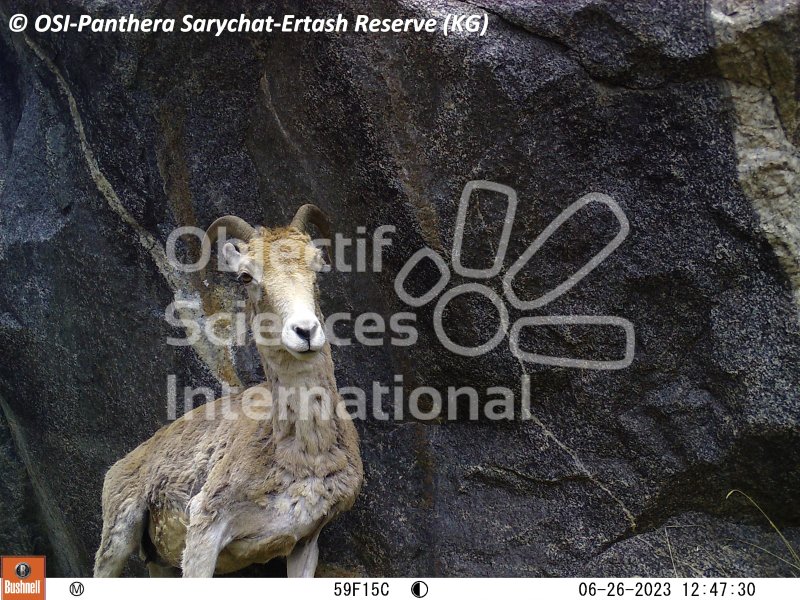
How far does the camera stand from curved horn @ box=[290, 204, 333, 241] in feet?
19.7

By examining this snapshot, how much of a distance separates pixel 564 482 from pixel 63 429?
12.8ft

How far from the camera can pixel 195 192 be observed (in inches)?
275

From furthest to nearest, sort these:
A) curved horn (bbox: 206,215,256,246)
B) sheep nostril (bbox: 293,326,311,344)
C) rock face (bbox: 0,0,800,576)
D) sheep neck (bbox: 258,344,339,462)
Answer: curved horn (bbox: 206,215,256,246)
rock face (bbox: 0,0,800,576)
sheep neck (bbox: 258,344,339,462)
sheep nostril (bbox: 293,326,311,344)

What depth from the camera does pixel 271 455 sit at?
18.4 feet

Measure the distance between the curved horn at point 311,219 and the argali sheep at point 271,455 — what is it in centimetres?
1

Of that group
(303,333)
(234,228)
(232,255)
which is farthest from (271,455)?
(234,228)

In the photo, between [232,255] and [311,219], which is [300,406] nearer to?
[232,255]

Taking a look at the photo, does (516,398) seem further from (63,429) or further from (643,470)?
(63,429)

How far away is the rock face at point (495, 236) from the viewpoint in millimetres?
5684

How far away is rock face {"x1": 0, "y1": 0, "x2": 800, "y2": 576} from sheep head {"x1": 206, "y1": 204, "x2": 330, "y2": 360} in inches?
34.2

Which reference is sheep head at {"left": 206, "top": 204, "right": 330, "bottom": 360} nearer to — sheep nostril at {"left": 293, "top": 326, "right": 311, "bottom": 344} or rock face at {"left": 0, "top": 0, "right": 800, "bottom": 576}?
sheep nostril at {"left": 293, "top": 326, "right": 311, "bottom": 344}

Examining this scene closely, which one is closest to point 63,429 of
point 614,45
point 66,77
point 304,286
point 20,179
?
point 20,179

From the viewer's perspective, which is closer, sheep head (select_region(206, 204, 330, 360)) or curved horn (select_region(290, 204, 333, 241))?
sheep head (select_region(206, 204, 330, 360))
